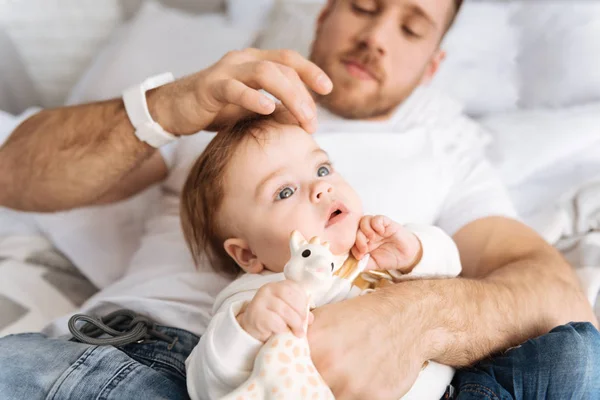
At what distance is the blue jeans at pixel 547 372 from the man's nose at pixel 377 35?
2.88 feet

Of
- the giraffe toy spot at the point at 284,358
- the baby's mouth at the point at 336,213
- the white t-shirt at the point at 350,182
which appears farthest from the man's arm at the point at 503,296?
the giraffe toy spot at the point at 284,358

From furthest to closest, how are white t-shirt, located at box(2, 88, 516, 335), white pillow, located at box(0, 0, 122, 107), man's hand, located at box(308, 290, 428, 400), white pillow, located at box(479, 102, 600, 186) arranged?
white pillow, located at box(0, 0, 122, 107), white pillow, located at box(479, 102, 600, 186), white t-shirt, located at box(2, 88, 516, 335), man's hand, located at box(308, 290, 428, 400)

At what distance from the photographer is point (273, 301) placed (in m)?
0.73

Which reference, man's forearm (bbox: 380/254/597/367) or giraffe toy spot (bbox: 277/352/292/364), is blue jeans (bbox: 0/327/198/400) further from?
man's forearm (bbox: 380/254/597/367)

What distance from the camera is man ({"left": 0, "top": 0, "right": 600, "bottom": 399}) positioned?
880mm

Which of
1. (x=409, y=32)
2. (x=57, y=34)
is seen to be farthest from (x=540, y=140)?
(x=57, y=34)

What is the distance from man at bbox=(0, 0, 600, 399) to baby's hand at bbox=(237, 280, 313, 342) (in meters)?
0.10

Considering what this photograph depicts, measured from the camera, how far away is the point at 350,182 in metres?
1.29

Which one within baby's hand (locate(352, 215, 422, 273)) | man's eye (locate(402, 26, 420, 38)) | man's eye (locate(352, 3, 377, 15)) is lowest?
baby's hand (locate(352, 215, 422, 273))

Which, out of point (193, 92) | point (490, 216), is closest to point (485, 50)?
point (490, 216)

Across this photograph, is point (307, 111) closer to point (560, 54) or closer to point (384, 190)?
point (384, 190)

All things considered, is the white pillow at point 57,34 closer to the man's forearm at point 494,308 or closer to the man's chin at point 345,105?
the man's chin at point 345,105

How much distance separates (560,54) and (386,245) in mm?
1255

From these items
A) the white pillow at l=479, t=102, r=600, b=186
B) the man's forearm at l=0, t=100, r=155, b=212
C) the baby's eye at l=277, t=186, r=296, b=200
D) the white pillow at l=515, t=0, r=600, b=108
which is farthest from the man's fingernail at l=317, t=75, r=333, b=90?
the white pillow at l=515, t=0, r=600, b=108
